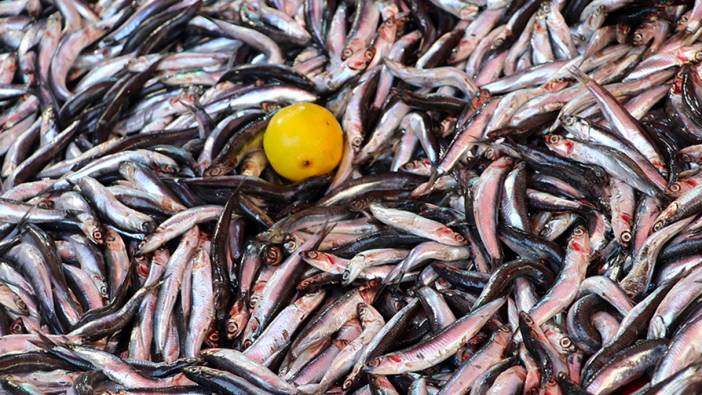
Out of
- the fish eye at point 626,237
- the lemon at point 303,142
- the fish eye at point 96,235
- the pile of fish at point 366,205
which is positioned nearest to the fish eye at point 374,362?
the pile of fish at point 366,205

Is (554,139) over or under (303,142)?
over

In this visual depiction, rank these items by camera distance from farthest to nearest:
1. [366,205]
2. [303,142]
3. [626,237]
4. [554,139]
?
[303,142], [366,205], [554,139], [626,237]

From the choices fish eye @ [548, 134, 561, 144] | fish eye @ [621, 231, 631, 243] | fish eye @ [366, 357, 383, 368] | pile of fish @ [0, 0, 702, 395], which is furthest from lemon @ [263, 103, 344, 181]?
fish eye @ [621, 231, 631, 243]

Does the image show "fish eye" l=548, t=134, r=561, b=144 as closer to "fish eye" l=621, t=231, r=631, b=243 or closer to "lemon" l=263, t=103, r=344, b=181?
"fish eye" l=621, t=231, r=631, b=243

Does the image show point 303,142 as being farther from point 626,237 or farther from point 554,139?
point 626,237

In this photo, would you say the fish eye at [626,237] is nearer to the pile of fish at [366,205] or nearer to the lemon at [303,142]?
the pile of fish at [366,205]

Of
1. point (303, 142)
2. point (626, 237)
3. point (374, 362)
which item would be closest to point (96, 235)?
point (303, 142)

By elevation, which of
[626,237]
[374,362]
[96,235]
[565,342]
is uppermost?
[626,237]

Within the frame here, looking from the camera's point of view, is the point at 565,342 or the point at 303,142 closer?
the point at 565,342
